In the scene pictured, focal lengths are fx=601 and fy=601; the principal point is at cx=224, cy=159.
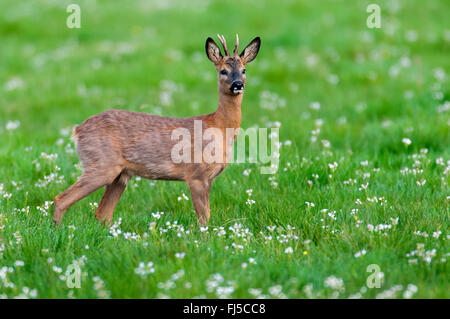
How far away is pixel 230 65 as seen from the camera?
5.79 meters

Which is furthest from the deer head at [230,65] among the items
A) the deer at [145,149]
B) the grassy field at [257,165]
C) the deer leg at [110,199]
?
the deer leg at [110,199]

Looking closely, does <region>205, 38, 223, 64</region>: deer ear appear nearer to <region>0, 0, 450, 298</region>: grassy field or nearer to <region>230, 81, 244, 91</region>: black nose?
<region>230, 81, 244, 91</region>: black nose

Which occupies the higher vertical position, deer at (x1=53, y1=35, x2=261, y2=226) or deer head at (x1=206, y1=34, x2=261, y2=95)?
deer head at (x1=206, y1=34, x2=261, y2=95)

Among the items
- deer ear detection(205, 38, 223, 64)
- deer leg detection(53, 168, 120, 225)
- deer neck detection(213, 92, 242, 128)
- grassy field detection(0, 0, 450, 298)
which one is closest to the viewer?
grassy field detection(0, 0, 450, 298)

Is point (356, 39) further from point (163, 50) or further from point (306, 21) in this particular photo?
point (163, 50)

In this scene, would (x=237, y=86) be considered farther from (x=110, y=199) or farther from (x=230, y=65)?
(x=110, y=199)

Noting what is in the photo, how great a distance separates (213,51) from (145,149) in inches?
46.0

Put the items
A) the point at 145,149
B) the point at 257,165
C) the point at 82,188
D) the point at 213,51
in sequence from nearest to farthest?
1. the point at 82,188
2. the point at 145,149
3. the point at 213,51
4. the point at 257,165

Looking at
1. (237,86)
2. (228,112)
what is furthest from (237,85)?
(228,112)

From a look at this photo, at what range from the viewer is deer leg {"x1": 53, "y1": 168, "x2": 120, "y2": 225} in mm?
5582

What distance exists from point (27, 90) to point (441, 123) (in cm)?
722

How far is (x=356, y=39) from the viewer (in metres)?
13.0

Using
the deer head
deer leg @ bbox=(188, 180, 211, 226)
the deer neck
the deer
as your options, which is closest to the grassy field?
deer leg @ bbox=(188, 180, 211, 226)
